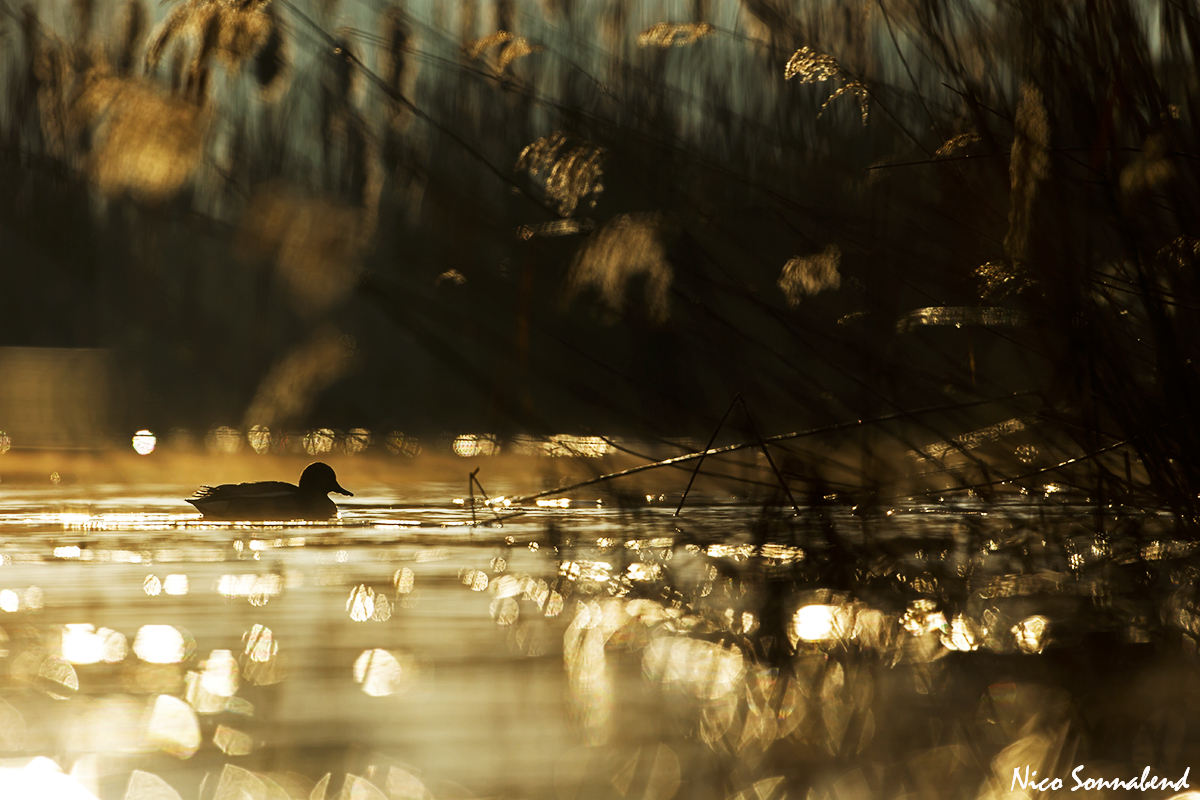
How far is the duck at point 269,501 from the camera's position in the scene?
156 inches

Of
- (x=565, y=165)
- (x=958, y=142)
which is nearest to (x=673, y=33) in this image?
(x=565, y=165)

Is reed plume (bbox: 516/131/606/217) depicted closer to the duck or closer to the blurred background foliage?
the blurred background foliage

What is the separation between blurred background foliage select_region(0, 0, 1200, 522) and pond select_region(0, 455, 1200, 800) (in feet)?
0.83

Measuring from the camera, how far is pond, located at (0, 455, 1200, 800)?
4.56 ft

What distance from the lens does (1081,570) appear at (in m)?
2.39

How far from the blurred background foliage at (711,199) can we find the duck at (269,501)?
3.70 ft

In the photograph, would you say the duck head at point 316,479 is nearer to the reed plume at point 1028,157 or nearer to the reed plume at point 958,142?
the reed plume at point 958,142

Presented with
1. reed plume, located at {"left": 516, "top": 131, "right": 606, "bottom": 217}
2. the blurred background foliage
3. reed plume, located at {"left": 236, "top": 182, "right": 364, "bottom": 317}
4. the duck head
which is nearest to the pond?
the blurred background foliage

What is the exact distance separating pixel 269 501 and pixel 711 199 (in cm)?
210

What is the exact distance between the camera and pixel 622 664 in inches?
73.9

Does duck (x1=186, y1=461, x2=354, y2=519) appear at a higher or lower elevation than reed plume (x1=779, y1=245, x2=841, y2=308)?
lower

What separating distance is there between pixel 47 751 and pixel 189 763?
0.58 ft

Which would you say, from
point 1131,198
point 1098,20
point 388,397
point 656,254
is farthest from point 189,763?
point 388,397

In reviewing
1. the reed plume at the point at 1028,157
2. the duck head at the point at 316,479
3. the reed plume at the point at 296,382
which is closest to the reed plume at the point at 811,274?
the reed plume at the point at 1028,157
